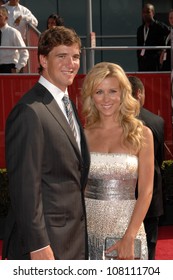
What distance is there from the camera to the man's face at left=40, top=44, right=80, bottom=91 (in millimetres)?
3498

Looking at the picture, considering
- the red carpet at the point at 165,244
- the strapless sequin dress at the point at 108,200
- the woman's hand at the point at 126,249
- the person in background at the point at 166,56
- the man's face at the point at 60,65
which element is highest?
the man's face at the point at 60,65

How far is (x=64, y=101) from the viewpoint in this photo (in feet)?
11.6

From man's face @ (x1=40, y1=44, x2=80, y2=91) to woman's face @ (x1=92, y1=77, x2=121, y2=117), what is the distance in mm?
450

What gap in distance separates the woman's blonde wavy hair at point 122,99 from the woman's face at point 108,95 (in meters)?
0.02

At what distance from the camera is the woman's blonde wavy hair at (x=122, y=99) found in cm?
395

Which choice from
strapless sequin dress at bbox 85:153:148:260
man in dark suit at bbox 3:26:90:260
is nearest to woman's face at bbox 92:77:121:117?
strapless sequin dress at bbox 85:153:148:260

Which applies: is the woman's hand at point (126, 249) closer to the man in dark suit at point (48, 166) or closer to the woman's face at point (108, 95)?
the man in dark suit at point (48, 166)

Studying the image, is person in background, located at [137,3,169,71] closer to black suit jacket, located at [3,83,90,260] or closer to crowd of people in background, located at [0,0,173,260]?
crowd of people in background, located at [0,0,173,260]

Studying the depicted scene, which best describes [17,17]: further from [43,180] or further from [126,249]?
[43,180]

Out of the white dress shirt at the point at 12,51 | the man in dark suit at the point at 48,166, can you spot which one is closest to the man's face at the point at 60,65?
the man in dark suit at the point at 48,166

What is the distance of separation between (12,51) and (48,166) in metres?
7.45

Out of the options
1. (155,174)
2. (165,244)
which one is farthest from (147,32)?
(155,174)

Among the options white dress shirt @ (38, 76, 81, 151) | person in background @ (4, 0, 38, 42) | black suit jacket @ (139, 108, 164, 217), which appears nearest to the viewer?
white dress shirt @ (38, 76, 81, 151)
